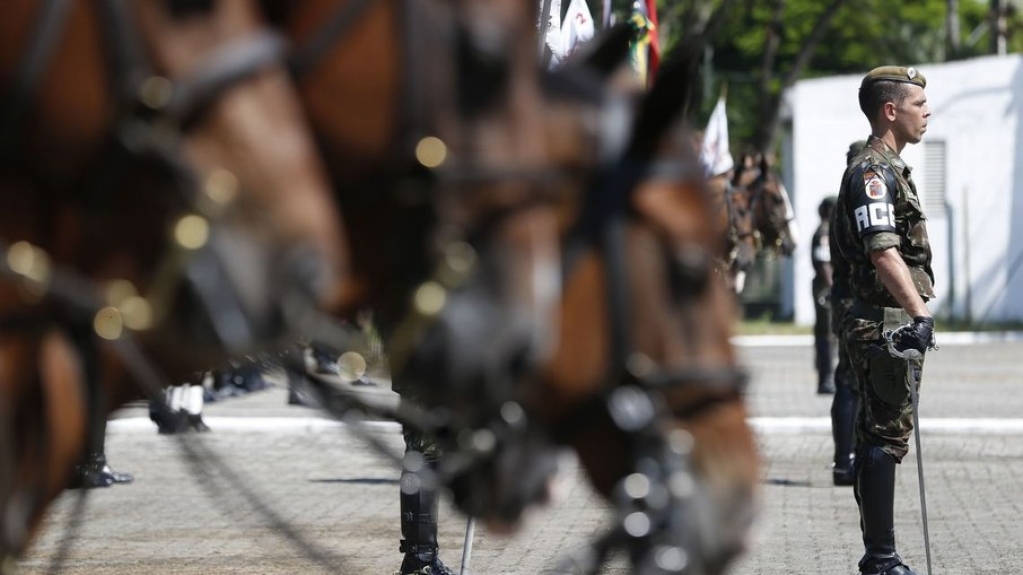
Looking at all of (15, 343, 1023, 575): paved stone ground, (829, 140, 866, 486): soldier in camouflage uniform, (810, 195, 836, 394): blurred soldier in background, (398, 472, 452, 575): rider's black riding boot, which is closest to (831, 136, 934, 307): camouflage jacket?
(15, 343, 1023, 575): paved stone ground

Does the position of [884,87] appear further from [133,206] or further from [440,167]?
[133,206]

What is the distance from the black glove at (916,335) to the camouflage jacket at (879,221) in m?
0.29

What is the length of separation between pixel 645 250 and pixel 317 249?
619mm

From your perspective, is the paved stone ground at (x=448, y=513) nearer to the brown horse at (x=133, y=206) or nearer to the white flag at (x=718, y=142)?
the brown horse at (x=133, y=206)

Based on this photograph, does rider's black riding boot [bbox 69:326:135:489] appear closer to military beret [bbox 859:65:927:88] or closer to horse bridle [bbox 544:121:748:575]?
horse bridle [bbox 544:121:748:575]

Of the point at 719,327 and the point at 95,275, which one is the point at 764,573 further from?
the point at 95,275

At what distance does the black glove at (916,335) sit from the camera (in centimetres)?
782

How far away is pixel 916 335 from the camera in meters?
7.86

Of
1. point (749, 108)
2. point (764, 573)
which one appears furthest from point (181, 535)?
point (749, 108)

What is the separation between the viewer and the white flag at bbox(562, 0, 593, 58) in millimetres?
9461

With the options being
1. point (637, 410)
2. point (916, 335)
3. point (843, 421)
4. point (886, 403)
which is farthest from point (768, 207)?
point (637, 410)

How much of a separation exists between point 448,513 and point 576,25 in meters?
2.81

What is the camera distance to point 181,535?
998 centimetres

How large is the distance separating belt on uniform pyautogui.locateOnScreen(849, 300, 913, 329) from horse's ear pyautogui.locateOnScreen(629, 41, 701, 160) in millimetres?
5047
